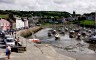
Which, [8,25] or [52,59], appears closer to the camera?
[52,59]

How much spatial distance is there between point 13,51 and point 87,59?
11296mm

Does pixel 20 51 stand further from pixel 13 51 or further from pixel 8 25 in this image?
pixel 8 25

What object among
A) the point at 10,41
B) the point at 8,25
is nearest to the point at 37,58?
the point at 10,41

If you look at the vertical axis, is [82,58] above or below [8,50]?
below

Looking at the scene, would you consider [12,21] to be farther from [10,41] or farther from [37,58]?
[37,58]

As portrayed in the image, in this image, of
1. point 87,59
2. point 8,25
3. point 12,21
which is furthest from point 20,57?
point 12,21

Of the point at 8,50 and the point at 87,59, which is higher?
the point at 8,50

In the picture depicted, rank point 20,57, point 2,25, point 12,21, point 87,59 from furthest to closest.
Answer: point 12,21, point 2,25, point 87,59, point 20,57

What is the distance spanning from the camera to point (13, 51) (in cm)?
3828

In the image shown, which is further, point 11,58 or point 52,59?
point 52,59

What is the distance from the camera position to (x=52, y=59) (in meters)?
34.0

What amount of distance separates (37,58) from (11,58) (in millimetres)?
3453

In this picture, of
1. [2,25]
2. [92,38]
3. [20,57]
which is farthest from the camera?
[2,25]

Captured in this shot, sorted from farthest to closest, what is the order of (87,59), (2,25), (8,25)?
(8,25) → (2,25) → (87,59)
